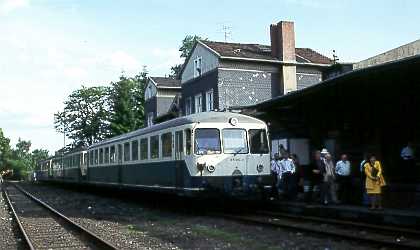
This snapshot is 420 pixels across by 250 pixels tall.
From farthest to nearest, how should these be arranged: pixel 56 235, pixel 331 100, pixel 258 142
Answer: pixel 331 100 < pixel 258 142 < pixel 56 235

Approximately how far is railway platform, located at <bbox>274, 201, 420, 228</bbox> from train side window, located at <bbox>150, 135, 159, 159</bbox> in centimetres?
388

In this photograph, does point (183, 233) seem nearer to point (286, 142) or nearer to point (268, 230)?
point (268, 230)

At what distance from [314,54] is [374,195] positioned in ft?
85.3

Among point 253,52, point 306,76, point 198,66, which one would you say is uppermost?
point 253,52

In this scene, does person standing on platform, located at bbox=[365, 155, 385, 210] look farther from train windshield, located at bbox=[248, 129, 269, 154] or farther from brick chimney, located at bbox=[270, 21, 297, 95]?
brick chimney, located at bbox=[270, 21, 297, 95]

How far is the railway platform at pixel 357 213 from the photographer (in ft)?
39.4

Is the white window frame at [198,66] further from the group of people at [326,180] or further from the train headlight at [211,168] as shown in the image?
the train headlight at [211,168]

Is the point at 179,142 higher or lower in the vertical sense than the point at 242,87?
lower

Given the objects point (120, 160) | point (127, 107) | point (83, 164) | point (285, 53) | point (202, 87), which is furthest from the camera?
point (127, 107)

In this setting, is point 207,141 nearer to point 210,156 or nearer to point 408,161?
point 210,156

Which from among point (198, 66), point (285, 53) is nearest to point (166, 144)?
point (285, 53)

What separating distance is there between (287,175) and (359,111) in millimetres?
3074

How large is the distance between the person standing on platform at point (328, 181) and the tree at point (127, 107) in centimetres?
4732

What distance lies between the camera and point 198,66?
3684 cm
